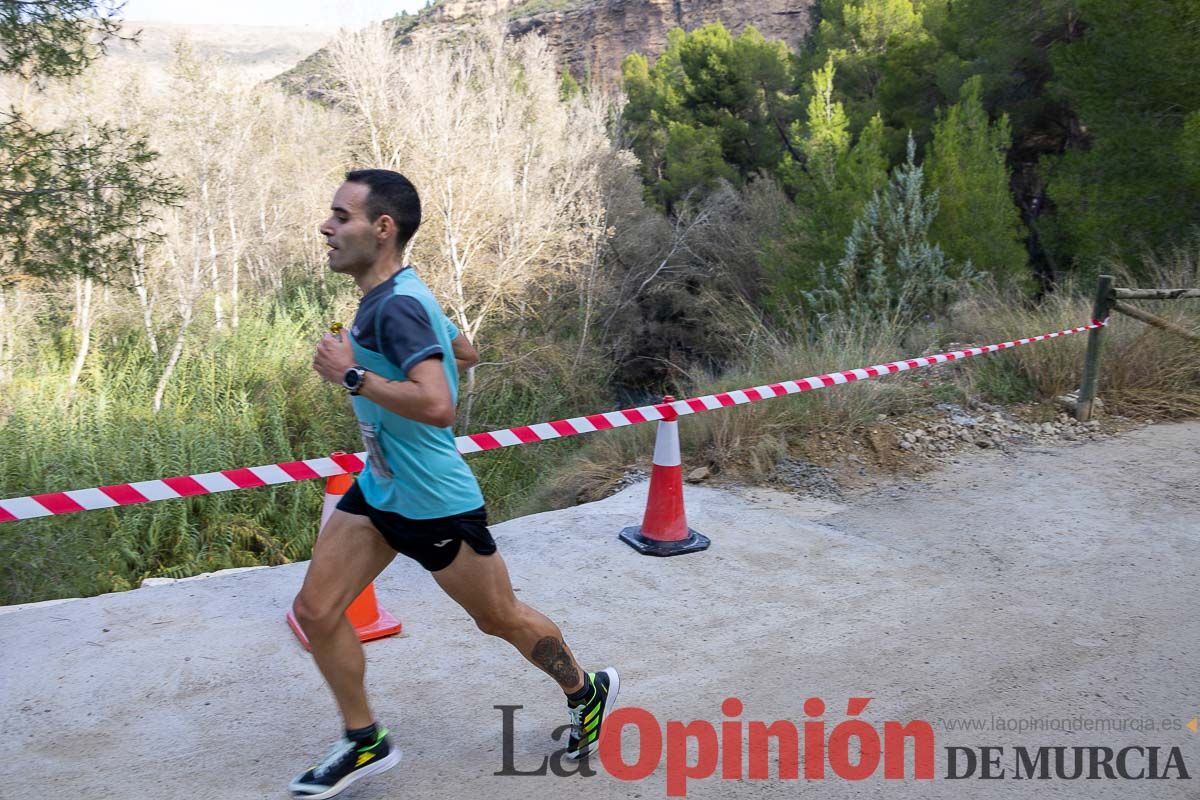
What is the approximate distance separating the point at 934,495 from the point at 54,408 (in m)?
12.8

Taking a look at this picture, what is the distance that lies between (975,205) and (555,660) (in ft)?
42.3

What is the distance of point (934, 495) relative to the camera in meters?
6.36

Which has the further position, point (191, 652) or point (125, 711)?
point (191, 652)

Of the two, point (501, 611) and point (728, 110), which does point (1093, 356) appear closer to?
point (501, 611)

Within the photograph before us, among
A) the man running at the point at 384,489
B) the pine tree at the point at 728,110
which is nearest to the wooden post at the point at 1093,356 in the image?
the man running at the point at 384,489

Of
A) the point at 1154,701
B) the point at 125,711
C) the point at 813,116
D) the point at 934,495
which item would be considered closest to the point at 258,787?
the point at 125,711

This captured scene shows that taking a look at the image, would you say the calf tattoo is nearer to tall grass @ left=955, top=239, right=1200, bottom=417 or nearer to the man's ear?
the man's ear

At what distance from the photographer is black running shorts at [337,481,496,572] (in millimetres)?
2801

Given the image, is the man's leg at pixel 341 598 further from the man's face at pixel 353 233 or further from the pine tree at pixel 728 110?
the pine tree at pixel 728 110

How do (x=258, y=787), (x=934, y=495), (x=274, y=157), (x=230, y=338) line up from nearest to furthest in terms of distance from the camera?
(x=258, y=787) < (x=934, y=495) < (x=230, y=338) < (x=274, y=157)

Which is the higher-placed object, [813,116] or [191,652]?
[813,116]

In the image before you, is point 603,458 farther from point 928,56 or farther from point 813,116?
point 928,56

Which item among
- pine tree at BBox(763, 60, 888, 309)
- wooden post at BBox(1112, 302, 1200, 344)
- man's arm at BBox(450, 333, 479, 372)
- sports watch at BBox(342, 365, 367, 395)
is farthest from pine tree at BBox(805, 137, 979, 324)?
sports watch at BBox(342, 365, 367, 395)

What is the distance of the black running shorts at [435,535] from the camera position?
2.80 metres
